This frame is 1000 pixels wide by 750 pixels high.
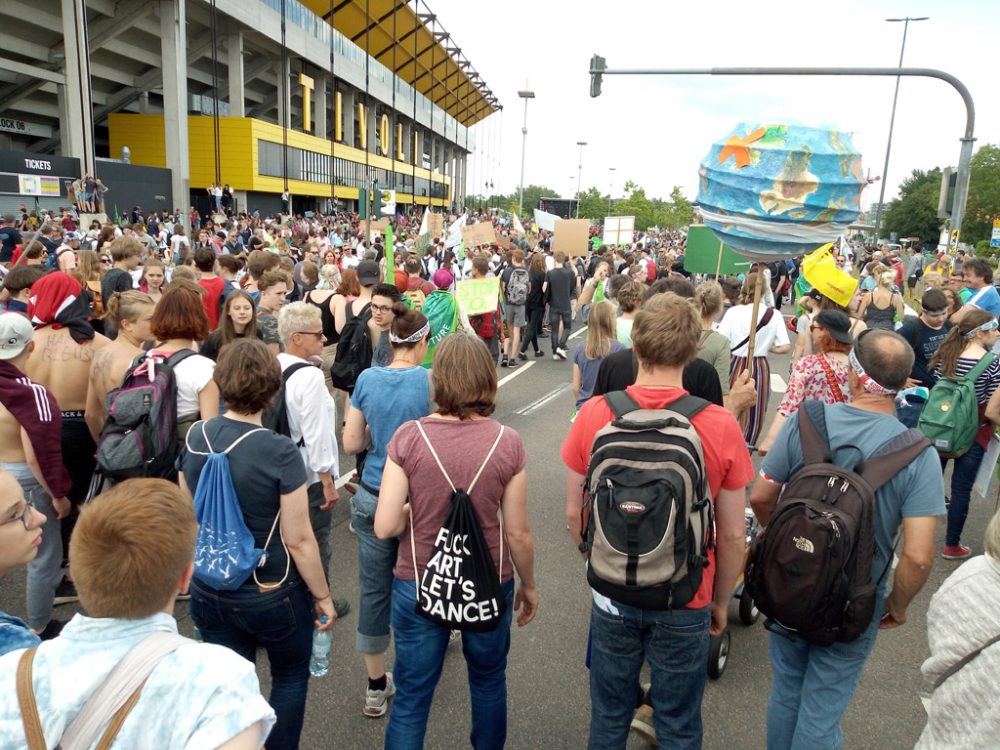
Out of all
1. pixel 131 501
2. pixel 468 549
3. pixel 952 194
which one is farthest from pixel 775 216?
pixel 952 194

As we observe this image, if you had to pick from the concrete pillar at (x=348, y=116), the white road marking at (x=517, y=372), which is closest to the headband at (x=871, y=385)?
the white road marking at (x=517, y=372)

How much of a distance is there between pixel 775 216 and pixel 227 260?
564 cm

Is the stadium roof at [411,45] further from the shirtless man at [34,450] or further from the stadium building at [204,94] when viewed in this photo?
the shirtless man at [34,450]

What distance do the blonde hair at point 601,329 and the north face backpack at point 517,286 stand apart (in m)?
6.67

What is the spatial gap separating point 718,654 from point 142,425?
3204 millimetres

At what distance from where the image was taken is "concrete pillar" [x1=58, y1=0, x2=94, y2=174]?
27.8 m

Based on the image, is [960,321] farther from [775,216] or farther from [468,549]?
[468,549]

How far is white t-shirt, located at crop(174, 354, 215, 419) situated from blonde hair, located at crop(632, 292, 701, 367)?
2.40 m

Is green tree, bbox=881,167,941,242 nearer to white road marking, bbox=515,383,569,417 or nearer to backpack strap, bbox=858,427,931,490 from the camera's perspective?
white road marking, bbox=515,383,569,417

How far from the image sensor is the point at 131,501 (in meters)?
1.60

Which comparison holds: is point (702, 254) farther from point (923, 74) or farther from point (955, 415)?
point (955, 415)

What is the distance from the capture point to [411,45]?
6044cm

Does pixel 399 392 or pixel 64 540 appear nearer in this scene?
pixel 399 392

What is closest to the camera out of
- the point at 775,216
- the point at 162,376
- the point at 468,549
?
the point at 468,549
